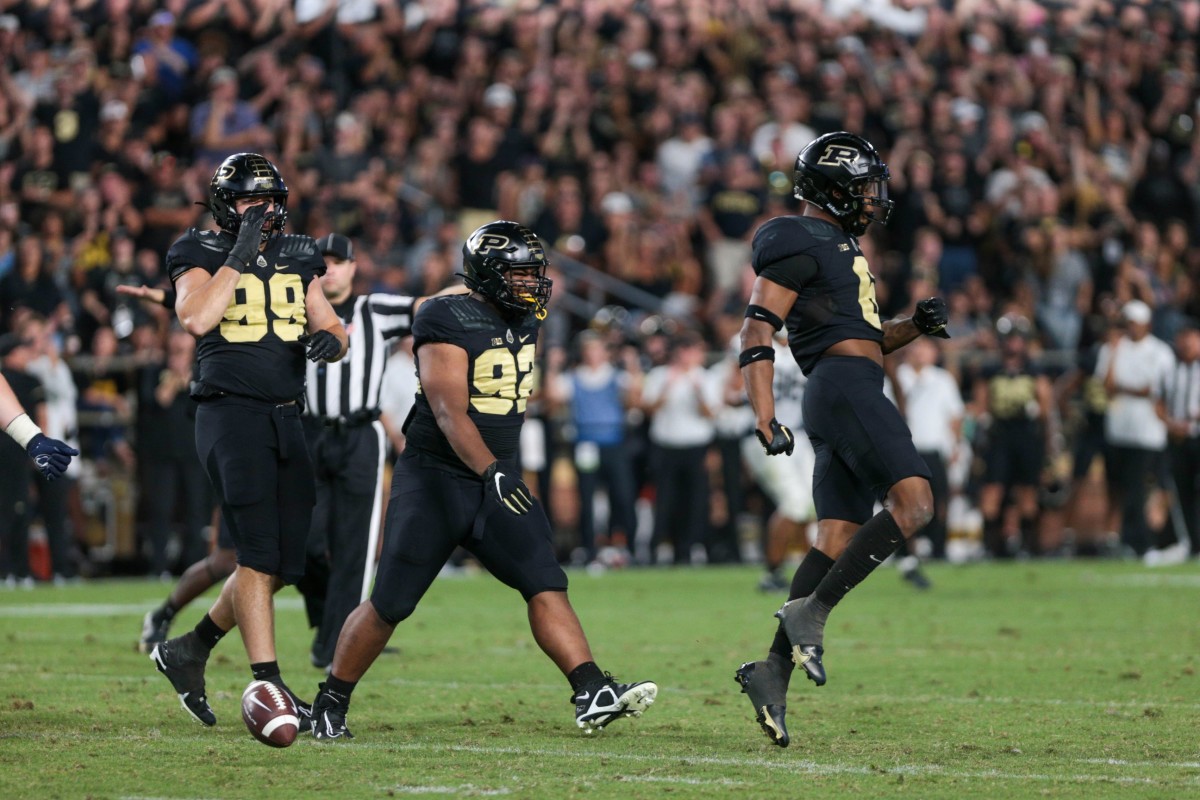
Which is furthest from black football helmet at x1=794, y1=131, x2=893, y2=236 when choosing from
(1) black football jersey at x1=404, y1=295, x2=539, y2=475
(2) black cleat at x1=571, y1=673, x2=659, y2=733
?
(2) black cleat at x1=571, y1=673, x2=659, y2=733

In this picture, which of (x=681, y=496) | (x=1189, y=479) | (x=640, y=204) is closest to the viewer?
(x=1189, y=479)

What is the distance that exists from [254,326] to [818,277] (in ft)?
6.83

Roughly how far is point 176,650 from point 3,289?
8.96 metres

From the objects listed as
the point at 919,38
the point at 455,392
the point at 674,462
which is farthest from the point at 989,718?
the point at 919,38

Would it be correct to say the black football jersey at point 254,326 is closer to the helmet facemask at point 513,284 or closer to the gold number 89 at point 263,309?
the gold number 89 at point 263,309

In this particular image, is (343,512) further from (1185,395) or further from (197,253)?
(1185,395)

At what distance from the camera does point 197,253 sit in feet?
22.1

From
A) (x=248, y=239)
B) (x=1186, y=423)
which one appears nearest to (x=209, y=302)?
(x=248, y=239)

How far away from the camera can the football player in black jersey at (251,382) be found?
21.7 feet

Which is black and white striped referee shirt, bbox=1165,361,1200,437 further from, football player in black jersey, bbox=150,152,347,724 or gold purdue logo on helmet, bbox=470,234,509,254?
football player in black jersey, bbox=150,152,347,724

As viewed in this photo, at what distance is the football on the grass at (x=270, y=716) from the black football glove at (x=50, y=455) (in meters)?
1.00

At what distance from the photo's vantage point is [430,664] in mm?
9172

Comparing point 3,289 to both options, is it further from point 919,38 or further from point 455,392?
point 919,38

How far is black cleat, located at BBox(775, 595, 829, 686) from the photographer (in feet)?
21.0
